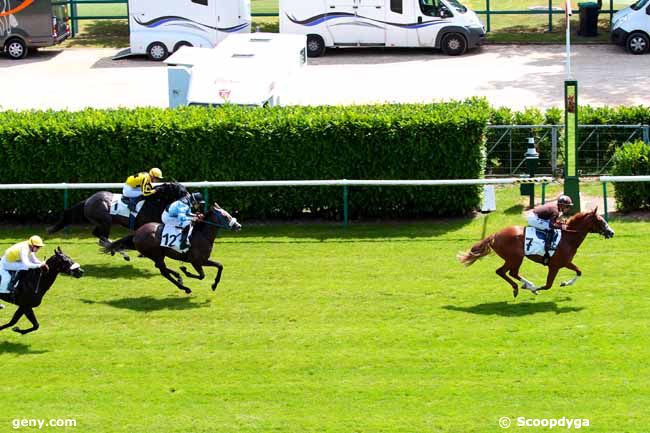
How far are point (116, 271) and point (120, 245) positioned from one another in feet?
2.47

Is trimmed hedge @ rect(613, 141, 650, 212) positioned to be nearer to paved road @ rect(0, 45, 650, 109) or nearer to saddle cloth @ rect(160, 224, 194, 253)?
saddle cloth @ rect(160, 224, 194, 253)

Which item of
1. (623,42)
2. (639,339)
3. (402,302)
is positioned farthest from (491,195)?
(623,42)

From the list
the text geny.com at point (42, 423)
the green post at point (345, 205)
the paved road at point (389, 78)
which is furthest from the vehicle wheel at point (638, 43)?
the text geny.com at point (42, 423)

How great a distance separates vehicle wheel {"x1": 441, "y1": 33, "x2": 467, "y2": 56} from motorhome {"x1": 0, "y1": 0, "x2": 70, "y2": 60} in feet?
34.7

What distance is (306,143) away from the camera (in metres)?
20.9

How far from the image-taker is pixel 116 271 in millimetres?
18578

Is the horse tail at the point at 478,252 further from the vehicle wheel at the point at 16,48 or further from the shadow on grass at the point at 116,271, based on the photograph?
the vehicle wheel at the point at 16,48

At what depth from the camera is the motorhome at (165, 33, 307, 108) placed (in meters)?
24.3

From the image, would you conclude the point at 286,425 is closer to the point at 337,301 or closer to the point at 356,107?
the point at 337,301

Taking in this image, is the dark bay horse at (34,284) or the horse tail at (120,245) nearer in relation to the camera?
the dark bay horse at (34,284)

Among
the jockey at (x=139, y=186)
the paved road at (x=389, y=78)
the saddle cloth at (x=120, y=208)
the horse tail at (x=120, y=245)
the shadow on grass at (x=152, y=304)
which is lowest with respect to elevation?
the shadow on grass at (x=152, y=304)

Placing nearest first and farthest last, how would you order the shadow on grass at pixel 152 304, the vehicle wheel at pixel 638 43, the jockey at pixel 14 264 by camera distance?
the jockey at pixel 14 264 < the shadow on grass at pixel 152 304 < the vehicle wheel at pixel 638 43

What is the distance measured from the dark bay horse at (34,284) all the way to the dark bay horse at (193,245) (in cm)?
191

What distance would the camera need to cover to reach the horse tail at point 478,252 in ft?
54.2
